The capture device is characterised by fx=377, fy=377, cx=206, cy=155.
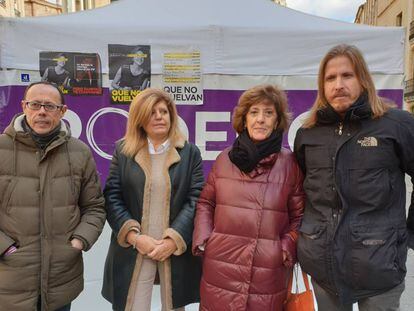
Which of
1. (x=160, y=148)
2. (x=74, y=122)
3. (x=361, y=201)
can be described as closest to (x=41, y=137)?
(x=160, y=148)

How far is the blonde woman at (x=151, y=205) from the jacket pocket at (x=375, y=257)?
2.77 ft

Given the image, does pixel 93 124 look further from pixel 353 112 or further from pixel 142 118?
pixel 353 112

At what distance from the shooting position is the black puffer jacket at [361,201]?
1.59 meters

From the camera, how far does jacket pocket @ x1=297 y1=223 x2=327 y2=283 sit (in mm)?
1682

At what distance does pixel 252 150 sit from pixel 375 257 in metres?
0.70

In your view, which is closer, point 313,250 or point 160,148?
point 313,250

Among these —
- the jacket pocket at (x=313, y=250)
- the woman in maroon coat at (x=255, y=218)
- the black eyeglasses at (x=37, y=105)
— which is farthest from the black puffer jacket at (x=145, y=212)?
the jacket pocket at (x=313, y=250)

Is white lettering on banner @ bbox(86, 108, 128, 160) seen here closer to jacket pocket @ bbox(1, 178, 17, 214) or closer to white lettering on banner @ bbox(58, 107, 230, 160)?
white lettering on banner @ bbox(58, 107, 230, 160)

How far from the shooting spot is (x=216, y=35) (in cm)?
295

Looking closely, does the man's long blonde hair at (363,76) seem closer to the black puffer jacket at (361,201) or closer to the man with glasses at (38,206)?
the black puffer jacket at (361,201)

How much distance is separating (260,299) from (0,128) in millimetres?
2270

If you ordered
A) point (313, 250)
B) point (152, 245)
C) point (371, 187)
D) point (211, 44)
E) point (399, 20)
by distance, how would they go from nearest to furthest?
point (371, 187)
point (313, 250)
point (152, 245)
point (211, 44)
point (399, 20)

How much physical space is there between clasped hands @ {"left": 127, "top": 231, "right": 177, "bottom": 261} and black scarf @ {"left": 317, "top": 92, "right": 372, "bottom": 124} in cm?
101

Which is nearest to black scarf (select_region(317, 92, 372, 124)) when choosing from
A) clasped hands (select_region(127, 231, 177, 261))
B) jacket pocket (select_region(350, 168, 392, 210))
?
jacket pocket (select_region(350, 168, 392, 210))
